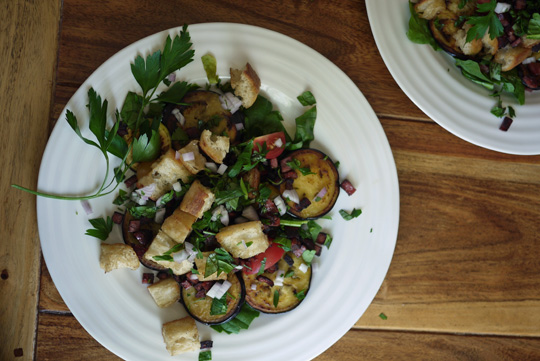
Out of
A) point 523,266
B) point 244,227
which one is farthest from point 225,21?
point 523,266

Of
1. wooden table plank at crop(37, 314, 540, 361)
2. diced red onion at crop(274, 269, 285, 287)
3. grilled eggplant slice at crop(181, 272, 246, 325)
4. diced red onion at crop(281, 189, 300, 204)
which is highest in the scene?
diced red onion at crop(281, 189, 300, 204)

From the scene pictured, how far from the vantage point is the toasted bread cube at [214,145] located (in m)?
1.58

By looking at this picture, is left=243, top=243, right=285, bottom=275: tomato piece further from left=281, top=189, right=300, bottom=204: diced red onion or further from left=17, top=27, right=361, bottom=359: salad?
left=281, top=189, right=300, bottom=204: diced red onion

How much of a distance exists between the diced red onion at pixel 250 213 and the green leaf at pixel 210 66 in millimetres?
507

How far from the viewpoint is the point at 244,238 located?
163cm

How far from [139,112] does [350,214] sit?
895mm

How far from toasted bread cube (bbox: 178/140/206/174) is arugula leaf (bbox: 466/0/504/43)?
109 cm

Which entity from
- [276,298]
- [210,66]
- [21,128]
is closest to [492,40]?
[210,66]

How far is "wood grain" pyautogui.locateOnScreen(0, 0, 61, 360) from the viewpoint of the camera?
1.79 metres

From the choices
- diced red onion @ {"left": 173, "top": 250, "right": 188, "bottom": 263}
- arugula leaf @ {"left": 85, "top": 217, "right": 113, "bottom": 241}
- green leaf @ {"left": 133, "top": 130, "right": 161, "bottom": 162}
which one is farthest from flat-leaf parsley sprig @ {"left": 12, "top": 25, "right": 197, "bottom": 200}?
diced red onion @ {"left": 173, "top": 250, "right": 188, "bottom": 263}

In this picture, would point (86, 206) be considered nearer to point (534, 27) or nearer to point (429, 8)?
point (429, 8)

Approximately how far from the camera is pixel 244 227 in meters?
1.61

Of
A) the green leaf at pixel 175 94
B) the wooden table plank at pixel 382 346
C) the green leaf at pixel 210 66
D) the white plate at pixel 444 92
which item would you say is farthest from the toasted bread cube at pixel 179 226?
the white plate at pixel 444 92

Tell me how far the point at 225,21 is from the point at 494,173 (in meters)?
1.35
